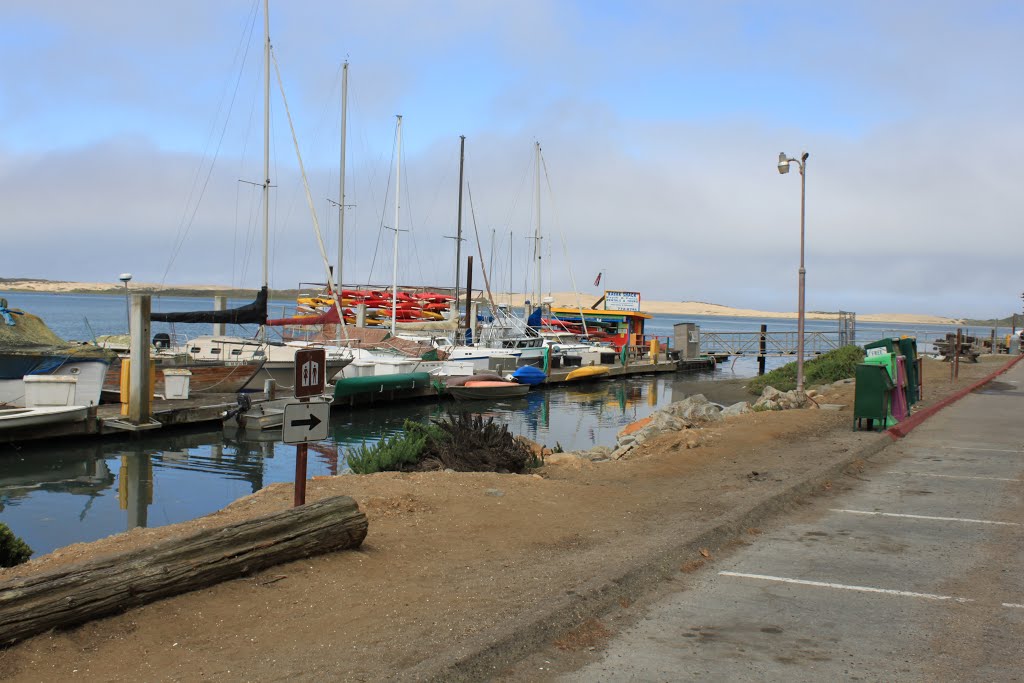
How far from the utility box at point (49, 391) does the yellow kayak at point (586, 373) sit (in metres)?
28.7

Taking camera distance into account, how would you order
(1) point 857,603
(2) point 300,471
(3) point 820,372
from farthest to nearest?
(3) point 820,372 < (2) point 300,471 < (1) point 857,603

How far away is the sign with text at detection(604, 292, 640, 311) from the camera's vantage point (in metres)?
70.9

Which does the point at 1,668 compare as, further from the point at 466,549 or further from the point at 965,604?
the point at 965,604

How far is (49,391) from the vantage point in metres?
23.8

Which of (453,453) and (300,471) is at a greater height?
(300,471)

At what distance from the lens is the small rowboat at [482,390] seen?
38.5m

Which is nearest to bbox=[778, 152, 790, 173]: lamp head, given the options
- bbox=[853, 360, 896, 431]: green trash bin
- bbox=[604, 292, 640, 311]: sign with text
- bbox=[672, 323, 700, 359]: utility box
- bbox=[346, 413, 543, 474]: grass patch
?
bbox=[853, 360, 896, 431]: green trash bin

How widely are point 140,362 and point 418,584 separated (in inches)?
773

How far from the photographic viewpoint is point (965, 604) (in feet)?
21.9

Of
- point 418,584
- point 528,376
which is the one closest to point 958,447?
point 418,584

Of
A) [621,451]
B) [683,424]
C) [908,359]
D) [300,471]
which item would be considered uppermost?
[908,359]

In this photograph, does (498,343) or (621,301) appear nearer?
(498,343)

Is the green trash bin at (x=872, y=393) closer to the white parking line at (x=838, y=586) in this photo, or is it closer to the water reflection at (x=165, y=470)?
the water reflection at (x=165, y=470)

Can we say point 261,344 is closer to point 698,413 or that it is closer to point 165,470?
point 165,470
